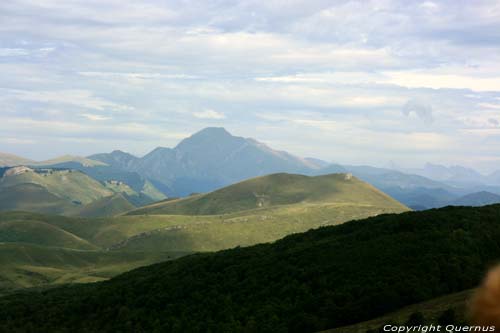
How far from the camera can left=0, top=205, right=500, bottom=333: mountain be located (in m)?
78.7

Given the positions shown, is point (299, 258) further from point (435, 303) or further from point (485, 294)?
point (485, 294)

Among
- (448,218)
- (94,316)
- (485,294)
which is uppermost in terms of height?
(485,294)

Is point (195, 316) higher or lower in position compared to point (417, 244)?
lower

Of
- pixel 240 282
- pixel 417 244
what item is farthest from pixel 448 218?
pixel 240 282

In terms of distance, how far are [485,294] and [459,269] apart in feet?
260

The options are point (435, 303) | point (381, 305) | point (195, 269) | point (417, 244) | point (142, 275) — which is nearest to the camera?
point (435, 303)

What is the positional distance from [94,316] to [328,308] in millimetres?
54565

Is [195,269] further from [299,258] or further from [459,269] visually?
[459,269]

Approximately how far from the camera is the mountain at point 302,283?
78.7 metres

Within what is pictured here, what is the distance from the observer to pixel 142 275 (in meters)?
146

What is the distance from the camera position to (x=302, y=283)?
98562mm

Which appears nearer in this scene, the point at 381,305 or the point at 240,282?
the point at 381,305

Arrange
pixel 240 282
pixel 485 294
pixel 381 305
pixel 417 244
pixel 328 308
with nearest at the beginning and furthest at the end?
pixel 485 294
pixel 381 305
pixel 328 308
pixel 417 244
pixel 240 282

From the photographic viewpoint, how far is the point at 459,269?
264 feet
